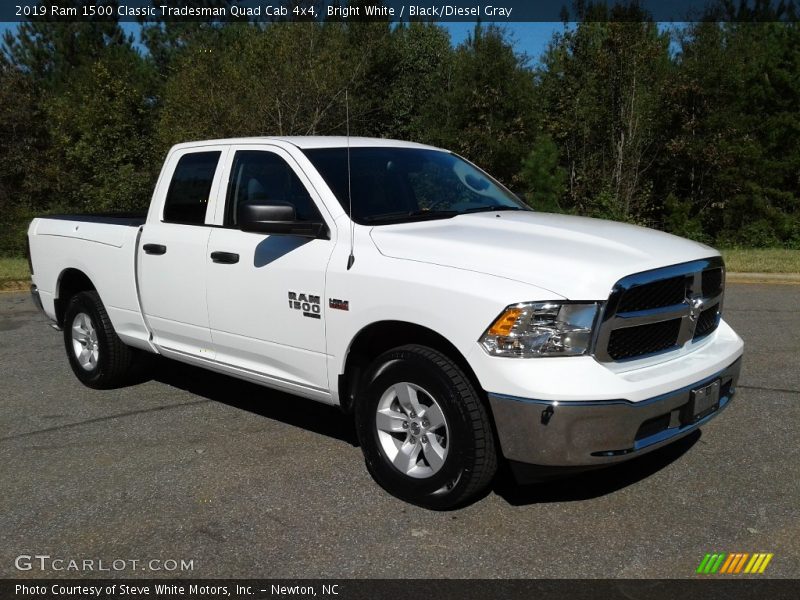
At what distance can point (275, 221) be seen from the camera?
4383 millimetres

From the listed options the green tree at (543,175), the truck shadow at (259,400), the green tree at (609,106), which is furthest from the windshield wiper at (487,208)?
the green tree at (609,106)

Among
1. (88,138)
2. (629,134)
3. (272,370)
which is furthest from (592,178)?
(272,370)

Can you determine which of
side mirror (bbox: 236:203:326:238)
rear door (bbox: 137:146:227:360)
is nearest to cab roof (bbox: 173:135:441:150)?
rear door (bbox: 137:146:227:360)

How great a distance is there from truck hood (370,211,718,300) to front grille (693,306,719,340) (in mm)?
327

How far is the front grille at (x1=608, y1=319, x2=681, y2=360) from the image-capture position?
376 centimetres

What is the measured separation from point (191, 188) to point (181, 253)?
0.49m

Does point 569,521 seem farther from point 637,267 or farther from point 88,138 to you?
point 88,138

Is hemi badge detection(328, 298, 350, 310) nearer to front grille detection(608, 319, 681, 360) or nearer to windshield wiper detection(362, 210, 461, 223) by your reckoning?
windshield wiper detection(362, 210, 461, 223)

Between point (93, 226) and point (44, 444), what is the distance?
1.81 meters

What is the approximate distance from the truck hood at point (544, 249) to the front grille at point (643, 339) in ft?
0.86

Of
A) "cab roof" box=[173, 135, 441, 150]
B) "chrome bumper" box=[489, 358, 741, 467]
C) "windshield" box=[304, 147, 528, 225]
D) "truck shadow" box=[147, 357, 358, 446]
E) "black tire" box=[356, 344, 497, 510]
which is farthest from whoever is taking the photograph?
"truck shadow" box=[147, 357, 358, 446]

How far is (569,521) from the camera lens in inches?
157
